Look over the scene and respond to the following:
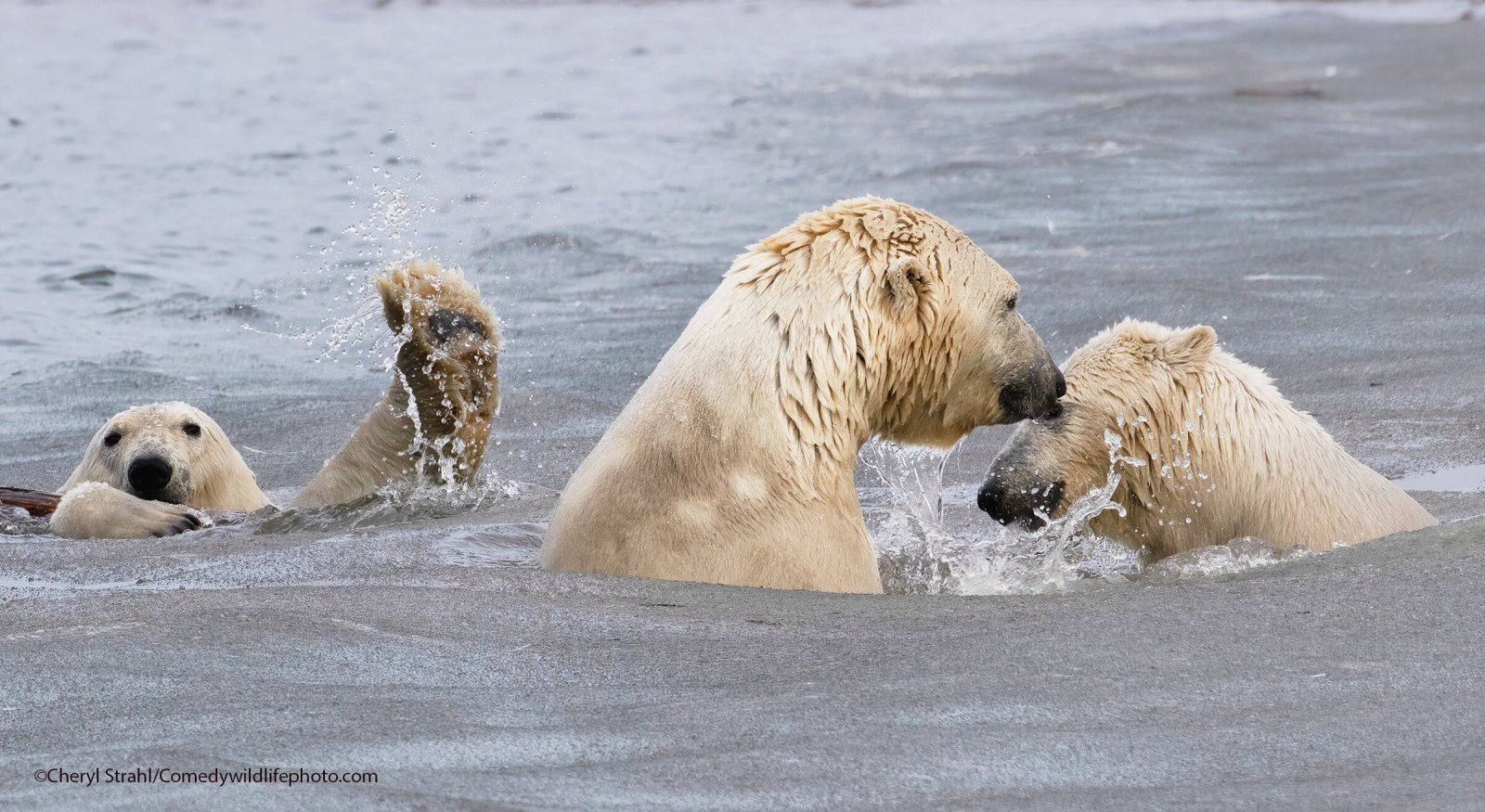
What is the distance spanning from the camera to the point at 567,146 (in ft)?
58.7

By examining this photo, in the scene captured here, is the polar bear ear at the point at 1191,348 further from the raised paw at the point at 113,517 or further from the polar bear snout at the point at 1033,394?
→ the raised paw at the point at 113,517

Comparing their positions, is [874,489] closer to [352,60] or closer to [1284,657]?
[1284,657]

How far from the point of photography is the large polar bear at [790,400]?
15.1ft

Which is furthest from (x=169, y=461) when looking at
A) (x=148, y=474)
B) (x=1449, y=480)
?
(x=1449, y=480)

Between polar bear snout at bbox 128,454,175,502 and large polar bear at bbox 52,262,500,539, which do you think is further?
polar bear snout at bbox 128,454,175,502

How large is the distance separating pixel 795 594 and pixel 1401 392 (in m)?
4.34

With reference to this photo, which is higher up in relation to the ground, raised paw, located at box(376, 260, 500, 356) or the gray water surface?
raised paw, located at box(376, 260, 500, 356)

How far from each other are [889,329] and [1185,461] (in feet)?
4.64

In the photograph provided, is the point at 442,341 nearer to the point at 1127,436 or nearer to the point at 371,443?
the point at 371,443

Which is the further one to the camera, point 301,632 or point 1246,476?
point 1246,476

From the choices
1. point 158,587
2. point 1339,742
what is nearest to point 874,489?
point 158,587

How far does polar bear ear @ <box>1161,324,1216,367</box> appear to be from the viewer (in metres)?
5.71

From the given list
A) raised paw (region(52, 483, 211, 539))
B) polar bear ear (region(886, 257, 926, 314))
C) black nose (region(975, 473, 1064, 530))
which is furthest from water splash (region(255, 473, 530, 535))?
polar bear ear (region(886, 257, 926, 314))

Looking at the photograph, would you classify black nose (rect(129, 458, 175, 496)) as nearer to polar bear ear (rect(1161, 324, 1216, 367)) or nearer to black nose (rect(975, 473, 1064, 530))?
black nose (rect(975, 473, 1064, 530))
